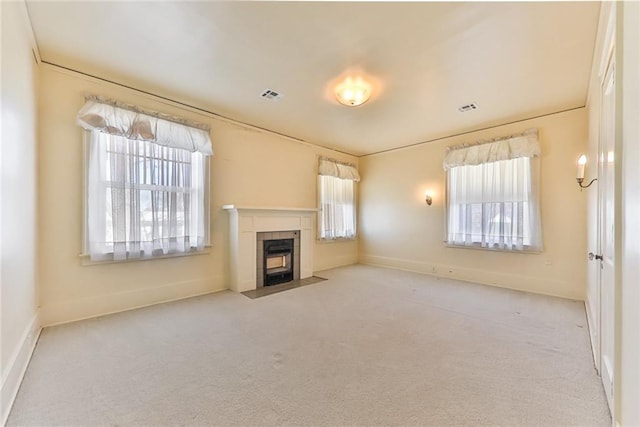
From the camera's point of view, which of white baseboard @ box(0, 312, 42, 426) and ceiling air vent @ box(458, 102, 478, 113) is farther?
ceiling air vent @ box(458, 102, 478, 113)

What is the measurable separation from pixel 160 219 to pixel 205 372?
2.35 meters

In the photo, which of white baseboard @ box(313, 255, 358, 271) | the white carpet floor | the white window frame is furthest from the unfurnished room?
the white window frame

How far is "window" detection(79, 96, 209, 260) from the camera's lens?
3.18 m

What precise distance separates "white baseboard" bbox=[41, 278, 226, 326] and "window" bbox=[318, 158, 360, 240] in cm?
283

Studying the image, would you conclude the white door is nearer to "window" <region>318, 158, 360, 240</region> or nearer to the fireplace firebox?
the fireplace firebox

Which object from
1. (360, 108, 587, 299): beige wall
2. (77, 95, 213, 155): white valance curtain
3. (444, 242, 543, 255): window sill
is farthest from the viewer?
(444, 242, 543, 255): window sill

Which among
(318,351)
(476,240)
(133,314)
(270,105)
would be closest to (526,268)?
(476,240)

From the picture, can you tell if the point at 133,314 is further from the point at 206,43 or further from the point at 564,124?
the point at 564,124

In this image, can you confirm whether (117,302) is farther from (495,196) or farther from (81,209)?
(495,196)

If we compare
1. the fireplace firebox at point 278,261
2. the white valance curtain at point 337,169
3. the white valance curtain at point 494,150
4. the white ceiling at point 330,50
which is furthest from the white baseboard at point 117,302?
the white valance curtain at point 494,150

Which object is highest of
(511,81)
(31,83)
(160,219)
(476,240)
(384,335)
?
(511,81)

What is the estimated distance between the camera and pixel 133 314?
328cm

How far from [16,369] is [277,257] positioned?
3366 mm

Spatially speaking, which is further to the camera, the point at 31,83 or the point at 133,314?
the point at 133,314
